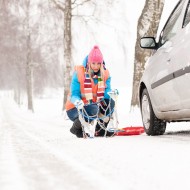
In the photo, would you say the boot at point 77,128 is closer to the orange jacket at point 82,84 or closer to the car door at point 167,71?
the orange jacket at point 82,84

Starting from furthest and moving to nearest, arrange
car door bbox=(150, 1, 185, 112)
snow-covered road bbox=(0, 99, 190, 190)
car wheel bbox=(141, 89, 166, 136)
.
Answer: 1. car wheel bbox=(141, 89, 166, 136)
2. car door bbox=(150, 1, 185, 112)
3. snow-covered road bbox=(0, 99, 190, 190)

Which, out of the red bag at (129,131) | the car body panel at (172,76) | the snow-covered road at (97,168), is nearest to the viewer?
the snow-covered road at (97,168)

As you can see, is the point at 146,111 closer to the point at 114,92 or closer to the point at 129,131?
the point at 129,131

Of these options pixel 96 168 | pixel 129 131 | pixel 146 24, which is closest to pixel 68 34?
pixel 146 24

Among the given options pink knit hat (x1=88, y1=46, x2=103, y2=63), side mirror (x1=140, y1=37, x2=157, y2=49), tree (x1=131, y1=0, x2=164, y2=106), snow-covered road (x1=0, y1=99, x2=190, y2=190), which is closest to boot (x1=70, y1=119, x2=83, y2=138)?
pink knit hat (x1=88, y1=46, x2=103, y2=63)

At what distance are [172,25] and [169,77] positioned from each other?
920mm

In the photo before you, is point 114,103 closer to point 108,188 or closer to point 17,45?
point 108,188

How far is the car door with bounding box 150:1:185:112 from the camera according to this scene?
512cm

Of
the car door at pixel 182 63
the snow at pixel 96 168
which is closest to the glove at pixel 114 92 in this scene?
the car door at pixel 182 63

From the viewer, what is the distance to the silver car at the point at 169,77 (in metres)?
4.73

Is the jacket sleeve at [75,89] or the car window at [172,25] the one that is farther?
the jacket sleeve at [75,89]

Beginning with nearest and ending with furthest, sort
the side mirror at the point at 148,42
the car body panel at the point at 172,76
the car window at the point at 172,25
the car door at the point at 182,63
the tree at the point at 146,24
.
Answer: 1. the car door at the point at 182,63
2. the car body panel at the point at 172,76
3. the car window at the point at 172,25
4. the side mirror at the point at 148,42
5. the tree at the point at 146,24

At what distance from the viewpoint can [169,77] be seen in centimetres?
514

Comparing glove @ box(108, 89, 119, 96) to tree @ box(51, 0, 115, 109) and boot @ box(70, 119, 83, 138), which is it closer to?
boot @ box(70, 119, 83, 138)
